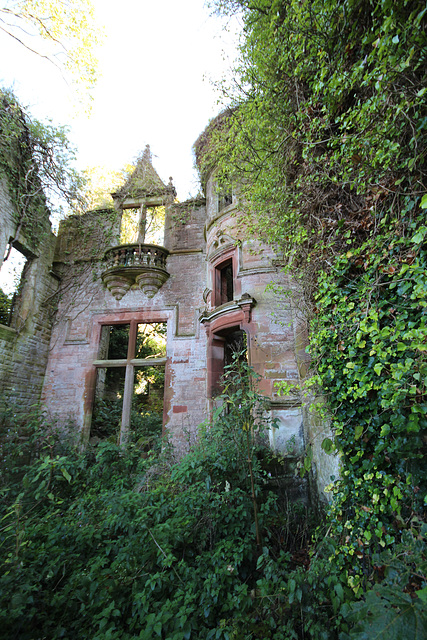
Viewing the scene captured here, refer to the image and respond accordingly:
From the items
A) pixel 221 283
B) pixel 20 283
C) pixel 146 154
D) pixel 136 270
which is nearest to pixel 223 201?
pixel 221 283

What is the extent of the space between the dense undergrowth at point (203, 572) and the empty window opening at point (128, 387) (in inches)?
125

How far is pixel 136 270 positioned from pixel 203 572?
7396 millimetres

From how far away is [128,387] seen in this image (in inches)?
330

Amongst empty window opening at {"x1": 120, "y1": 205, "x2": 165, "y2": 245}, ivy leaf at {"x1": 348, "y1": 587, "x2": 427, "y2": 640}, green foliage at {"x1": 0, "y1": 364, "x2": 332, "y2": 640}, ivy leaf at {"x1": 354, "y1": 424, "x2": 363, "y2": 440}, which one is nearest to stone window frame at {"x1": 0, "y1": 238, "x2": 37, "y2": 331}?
empty window opening at {"x1": 120, "y1": 205, "x2": 165, "y2": 245}

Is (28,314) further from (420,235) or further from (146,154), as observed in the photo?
(420,235)

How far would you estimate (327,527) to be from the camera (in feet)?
9.84

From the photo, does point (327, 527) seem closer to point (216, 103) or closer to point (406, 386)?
point (406, 386)

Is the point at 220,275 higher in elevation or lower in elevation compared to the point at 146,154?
lower

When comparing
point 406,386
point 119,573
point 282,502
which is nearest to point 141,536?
point 119,573

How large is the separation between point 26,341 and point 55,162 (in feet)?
17.6

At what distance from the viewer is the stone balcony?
28.9 ft

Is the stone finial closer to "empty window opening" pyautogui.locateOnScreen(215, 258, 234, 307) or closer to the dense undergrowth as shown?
"empty window opening" pyautogui.locateOnScreen(215, 258, 234, 307)

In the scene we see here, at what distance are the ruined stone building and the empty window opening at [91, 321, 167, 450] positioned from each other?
0.07m

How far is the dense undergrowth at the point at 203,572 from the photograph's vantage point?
6.66 feet
